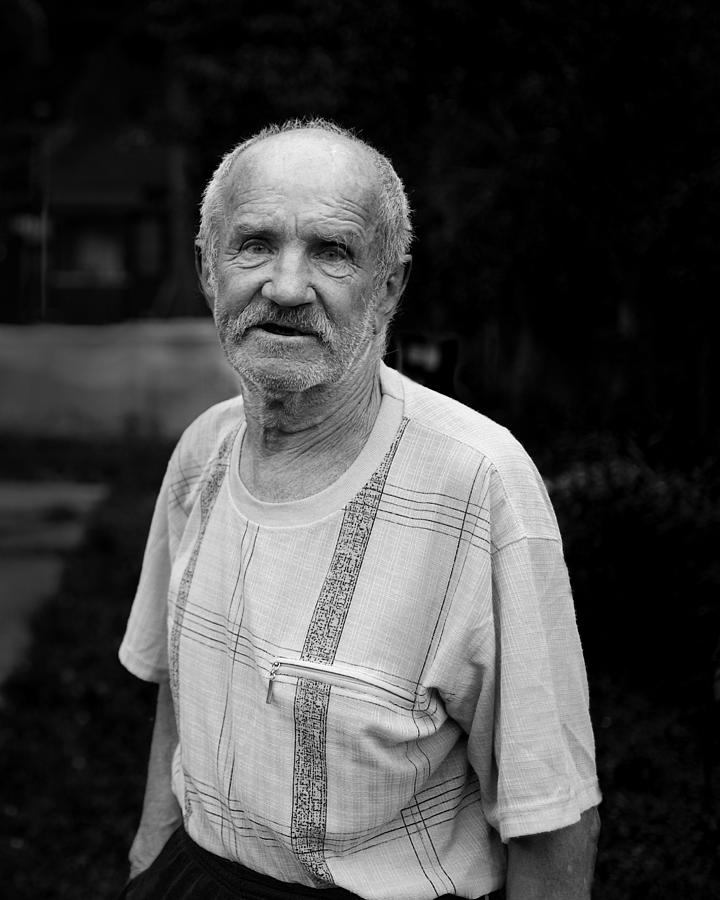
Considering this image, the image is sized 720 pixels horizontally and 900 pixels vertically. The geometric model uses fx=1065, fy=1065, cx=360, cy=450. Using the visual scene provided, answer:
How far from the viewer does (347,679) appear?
141 cm

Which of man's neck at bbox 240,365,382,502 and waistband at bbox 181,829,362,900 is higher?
man's neck at bbox 240,365,382,502

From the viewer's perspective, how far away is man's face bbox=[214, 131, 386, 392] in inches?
58.4

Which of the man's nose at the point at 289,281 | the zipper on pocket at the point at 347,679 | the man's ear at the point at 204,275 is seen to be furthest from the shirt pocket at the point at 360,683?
the man's ear at the point at 204,275

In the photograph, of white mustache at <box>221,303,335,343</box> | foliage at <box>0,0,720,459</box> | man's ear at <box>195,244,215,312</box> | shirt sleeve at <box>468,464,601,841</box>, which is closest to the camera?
shirt sleeve at <box>468,464,601,841</box>

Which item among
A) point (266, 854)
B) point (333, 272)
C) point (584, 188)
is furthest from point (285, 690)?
point (584, 188)

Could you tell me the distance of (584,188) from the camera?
333 cm

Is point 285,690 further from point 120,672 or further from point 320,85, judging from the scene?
point 320,85

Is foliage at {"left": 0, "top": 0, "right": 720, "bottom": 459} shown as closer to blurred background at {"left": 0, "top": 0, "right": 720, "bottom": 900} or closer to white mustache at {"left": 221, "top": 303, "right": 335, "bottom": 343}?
blurred background at {"left": 0, "top": 0, "right": 720, "bottom": 900}

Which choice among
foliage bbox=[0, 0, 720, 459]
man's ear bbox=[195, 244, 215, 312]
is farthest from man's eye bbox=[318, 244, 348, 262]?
foliage bbox=[0, 0, 720, 459]

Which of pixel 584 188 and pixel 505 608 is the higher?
pixel 584 188

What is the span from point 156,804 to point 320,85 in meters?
4.40

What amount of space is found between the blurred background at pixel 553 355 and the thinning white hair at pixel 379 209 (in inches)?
27.7

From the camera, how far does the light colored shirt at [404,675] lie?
55.6 inches

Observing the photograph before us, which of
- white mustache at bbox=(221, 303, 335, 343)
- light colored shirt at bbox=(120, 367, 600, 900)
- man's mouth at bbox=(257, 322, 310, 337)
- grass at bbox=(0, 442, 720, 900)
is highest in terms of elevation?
white mustache at bbox=(221, 303, 335, 343)
